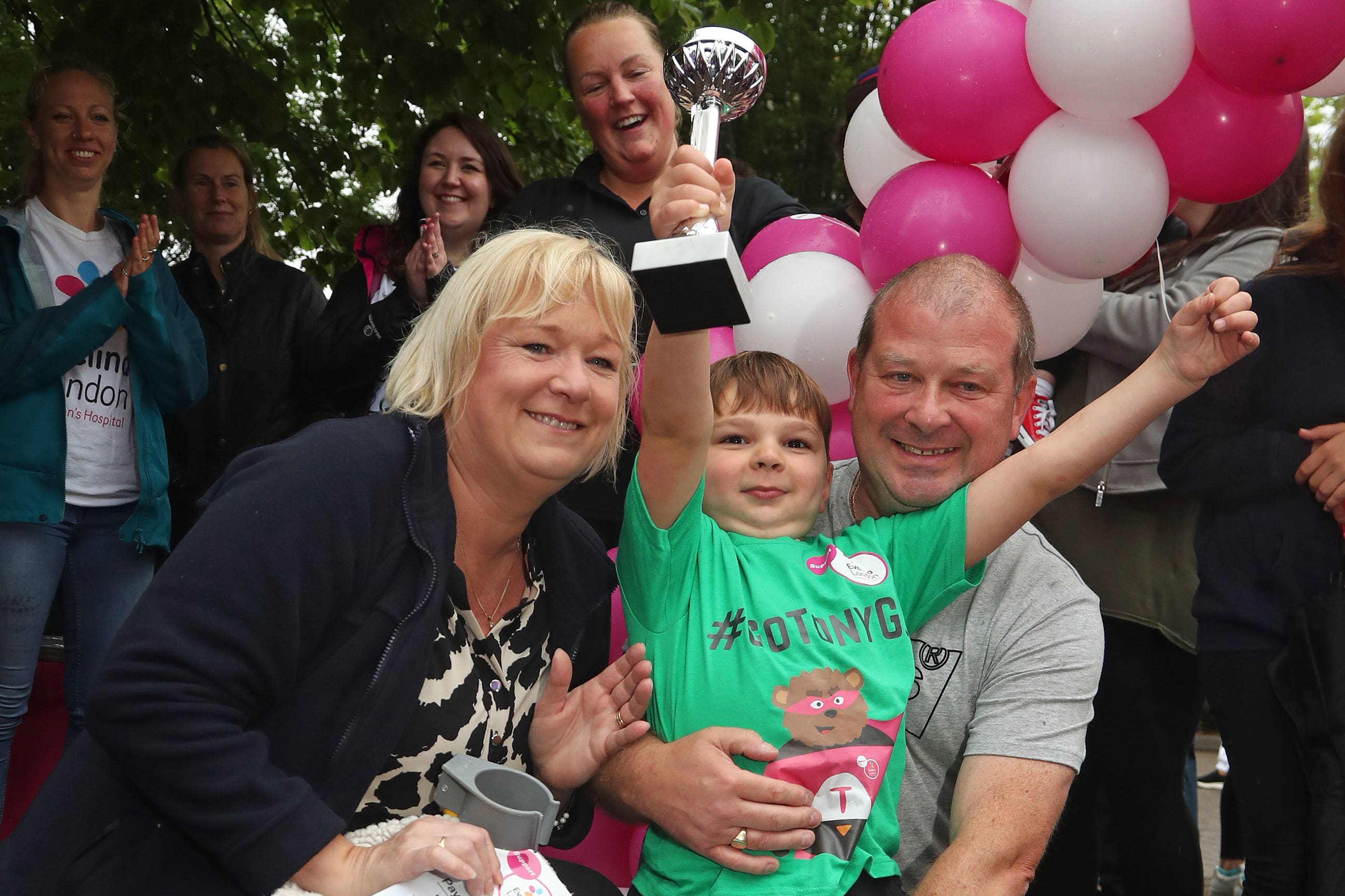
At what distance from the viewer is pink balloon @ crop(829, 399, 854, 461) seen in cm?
285

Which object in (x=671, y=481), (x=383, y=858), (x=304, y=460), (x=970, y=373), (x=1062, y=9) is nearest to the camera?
(x=383, y=858)

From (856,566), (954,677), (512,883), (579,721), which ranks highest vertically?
(856,566)

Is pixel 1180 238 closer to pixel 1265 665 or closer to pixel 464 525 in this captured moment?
pixel 1265 665

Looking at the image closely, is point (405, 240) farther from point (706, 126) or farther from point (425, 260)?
point (706, 126)

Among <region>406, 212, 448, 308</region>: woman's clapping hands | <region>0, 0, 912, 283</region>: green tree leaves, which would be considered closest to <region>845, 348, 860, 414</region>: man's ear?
<region>406, 212, 448, 308</region>: woman's clapping hands

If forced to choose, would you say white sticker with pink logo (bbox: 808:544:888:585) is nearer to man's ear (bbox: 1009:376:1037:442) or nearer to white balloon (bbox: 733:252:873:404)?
man's ear (bbox: 1009:376:1037:442)

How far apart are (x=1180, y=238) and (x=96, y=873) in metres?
2.90

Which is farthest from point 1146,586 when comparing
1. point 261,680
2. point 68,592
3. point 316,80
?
point 316,80

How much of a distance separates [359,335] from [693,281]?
2.52 metres

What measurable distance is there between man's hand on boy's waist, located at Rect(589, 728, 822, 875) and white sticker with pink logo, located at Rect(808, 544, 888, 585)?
0.35 metres

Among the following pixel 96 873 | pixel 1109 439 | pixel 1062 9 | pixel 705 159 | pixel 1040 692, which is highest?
pixel 1062 9

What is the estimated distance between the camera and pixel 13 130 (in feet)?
19.7

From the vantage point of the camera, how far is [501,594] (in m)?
2.24

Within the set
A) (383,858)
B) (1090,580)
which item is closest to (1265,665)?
(1090,580)
